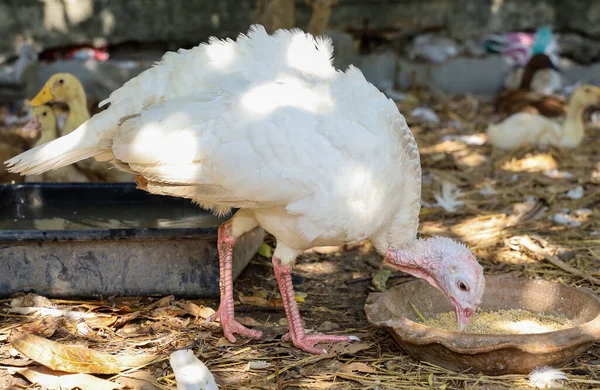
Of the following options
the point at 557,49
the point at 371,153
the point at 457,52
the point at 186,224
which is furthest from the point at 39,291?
the point at 557,49

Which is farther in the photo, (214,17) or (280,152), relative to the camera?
(214,17)

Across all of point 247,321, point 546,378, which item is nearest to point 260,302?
point 247,321

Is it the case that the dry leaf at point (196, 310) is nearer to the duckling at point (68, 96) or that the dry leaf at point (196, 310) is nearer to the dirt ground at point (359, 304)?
the dirt ground at point (359, 304)

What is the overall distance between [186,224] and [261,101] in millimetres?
1337

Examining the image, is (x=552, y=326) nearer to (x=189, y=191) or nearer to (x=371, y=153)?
(x=371, y=153)

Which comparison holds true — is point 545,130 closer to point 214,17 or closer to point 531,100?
point 531,100

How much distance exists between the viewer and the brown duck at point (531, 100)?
8297mm

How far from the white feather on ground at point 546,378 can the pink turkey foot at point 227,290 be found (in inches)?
52.6

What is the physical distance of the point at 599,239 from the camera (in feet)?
16.2

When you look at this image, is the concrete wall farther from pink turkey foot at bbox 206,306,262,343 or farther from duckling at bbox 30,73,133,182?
pink turkey foot at bbox 206,306,262,343

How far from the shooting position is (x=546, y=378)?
3.22 m

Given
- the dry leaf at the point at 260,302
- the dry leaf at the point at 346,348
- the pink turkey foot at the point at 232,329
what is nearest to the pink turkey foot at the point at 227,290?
the pink turkey foot at the point at 232,329

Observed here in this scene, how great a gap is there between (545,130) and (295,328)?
4.31m

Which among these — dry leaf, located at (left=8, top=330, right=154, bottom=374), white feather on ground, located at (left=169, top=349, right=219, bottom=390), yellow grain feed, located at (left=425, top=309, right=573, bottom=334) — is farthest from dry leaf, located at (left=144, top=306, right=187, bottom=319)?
yellow grain feed, located at (left=425, top=309, right=573, bottom=334)
